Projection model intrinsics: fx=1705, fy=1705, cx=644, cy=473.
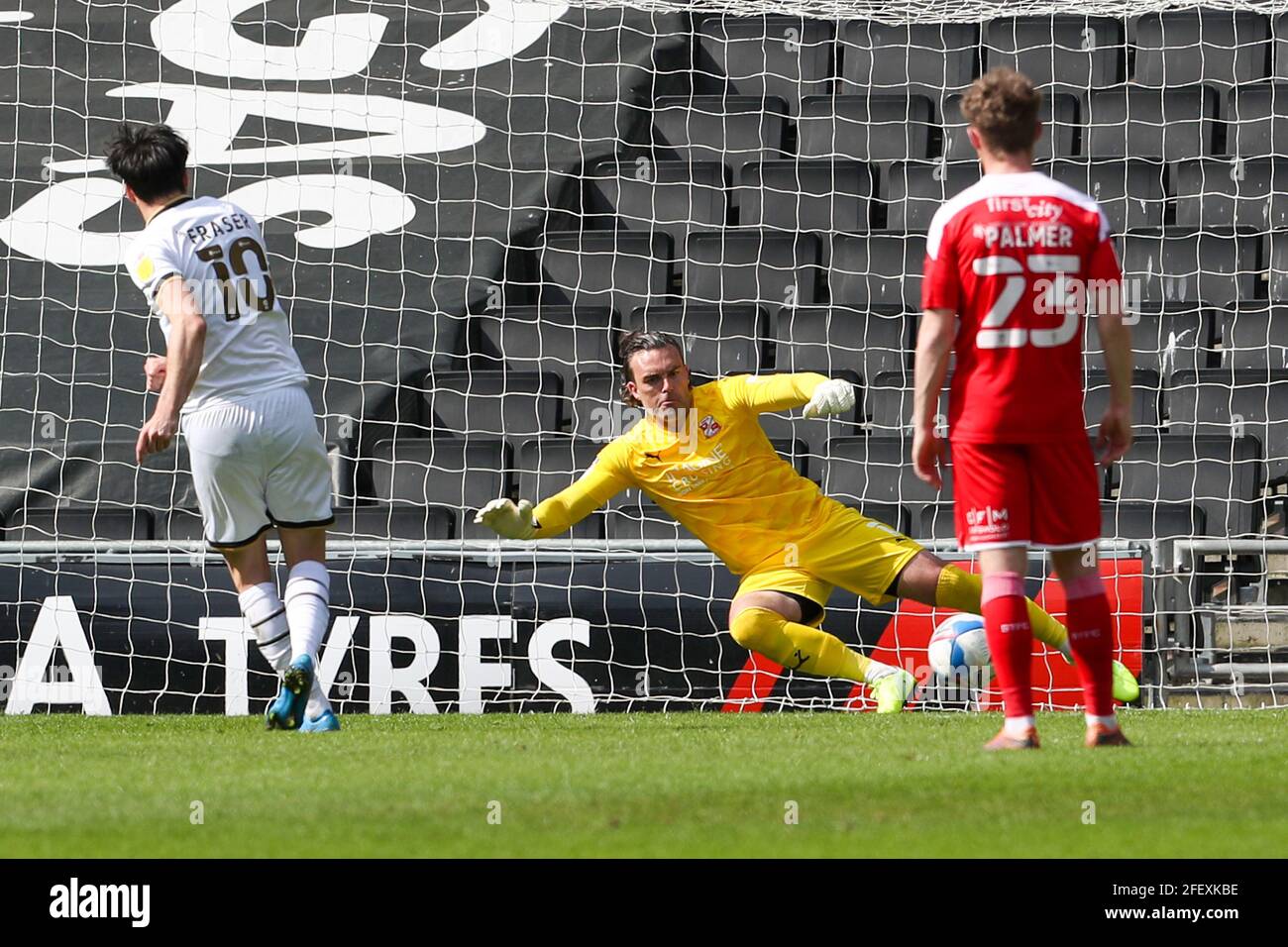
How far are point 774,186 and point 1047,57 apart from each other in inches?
88.5

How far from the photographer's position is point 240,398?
5.38 m

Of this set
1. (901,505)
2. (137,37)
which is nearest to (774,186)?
(901,505)

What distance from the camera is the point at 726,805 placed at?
10.9 ft

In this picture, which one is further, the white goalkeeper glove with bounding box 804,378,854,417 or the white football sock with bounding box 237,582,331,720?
the white goalkeeper glove with bounding box 804,378,854,417

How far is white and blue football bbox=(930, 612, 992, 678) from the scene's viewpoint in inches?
270

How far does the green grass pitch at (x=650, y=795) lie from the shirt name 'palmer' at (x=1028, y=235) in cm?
123

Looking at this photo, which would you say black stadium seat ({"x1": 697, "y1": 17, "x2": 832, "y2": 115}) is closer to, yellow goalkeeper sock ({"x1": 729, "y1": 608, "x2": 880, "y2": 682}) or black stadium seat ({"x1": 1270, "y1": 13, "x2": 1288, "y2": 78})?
black stadium seat ({"x1": 1270, "y1": 13, "x2": 1288, "y2": 78})

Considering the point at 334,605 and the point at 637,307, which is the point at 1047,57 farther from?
the point at 334,605

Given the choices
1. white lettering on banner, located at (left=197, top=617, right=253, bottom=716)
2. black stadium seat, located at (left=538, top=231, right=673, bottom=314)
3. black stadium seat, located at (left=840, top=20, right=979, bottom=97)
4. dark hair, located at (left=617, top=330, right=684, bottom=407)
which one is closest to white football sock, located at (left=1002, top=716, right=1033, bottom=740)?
dark hair, located at (left=617, top=330, right=684, bottom=407)

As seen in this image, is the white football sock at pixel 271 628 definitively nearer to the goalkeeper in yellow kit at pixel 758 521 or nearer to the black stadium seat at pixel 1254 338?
the goalkeeper in yellow kit at pixel 758 521

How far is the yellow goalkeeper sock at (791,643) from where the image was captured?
6.14m

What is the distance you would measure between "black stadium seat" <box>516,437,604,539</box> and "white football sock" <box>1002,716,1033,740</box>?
15.9 feet

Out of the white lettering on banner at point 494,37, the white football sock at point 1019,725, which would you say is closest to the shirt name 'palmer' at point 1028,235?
the white football sock at point 1019,725
